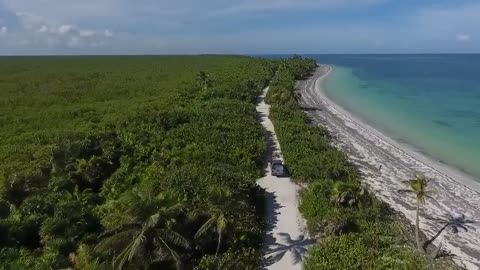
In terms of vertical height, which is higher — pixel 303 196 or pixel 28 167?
pixel 28 167

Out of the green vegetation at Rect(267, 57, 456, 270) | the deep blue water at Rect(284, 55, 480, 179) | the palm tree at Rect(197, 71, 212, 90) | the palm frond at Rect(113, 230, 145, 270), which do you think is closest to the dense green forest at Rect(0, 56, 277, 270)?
the palm frond at Rect(113, 230, 145, 270)

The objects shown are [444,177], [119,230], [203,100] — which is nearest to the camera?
[119,230]

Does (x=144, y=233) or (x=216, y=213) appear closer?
(x=144, y=233)

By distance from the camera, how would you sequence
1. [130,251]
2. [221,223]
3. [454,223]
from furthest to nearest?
[454,223] → [221,223] → [130,251]

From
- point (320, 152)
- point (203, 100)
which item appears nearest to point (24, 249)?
point (320, 152)

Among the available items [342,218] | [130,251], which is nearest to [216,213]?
[130,251]

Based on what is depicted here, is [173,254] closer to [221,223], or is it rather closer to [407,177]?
[221,223]

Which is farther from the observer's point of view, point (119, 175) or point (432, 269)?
point (119, 175)

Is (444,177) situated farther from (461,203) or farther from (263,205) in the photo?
(263,205)
